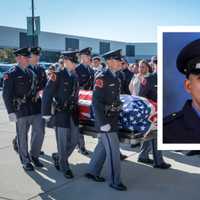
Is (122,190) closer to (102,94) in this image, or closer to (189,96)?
(102,94)

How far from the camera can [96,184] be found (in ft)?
17.2

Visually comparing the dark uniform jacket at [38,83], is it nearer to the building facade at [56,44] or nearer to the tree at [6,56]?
the tree at [6,56]

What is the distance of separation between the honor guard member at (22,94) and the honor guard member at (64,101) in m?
0.52

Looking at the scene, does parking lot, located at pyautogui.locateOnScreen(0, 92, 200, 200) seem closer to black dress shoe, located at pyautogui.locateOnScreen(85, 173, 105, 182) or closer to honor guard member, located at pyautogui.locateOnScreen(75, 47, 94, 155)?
black dress shoe, located at pyautogui.locateOnScreen(85, 173, 105, 182)

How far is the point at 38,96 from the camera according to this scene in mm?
6238

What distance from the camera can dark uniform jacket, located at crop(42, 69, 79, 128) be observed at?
214 inches

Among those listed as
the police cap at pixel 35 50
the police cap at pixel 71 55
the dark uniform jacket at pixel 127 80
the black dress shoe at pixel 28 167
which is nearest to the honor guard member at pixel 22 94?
the black dress shoe at pixel 28 167

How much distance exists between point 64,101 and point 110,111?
30.3 inches

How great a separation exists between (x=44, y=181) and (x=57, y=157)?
61cm

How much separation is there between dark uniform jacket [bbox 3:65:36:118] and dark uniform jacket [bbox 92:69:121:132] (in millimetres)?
1359

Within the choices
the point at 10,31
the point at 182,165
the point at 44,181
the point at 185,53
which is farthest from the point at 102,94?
the point at 10,31

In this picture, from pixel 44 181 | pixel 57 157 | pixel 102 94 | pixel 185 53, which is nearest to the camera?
pixel 185 53

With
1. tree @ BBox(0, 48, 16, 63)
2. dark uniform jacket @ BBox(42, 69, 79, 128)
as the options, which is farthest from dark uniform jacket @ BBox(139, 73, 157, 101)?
tree @ BBox(0, 48, 16, 63)

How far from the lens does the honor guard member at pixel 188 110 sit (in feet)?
8.37
